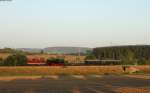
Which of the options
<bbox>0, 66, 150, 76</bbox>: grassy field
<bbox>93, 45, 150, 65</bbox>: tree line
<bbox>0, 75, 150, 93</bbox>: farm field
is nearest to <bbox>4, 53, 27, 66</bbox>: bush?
<bbox>0, 66, 150, 76</bbox>: grassy field

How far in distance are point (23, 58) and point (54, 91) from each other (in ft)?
156

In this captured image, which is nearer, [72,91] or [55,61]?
[72,91]

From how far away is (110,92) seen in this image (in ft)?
66.1

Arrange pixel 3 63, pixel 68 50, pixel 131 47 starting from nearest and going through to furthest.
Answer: pixel 3 63
pixel 131 47
pixel 68 50

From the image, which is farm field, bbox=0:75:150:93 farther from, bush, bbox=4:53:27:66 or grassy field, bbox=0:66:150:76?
bush, bbox=4:53:27:66

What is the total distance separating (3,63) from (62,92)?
46.3 metres

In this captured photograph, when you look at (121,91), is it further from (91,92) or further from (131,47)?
(131,47)

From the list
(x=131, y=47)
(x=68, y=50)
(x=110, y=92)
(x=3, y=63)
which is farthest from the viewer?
(x=68, y=50)

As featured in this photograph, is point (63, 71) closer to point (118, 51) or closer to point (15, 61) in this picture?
point (15, 61)

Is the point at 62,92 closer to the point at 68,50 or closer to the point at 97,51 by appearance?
the point at 97,51

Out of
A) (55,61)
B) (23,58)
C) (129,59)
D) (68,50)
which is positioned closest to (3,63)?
(23,58)

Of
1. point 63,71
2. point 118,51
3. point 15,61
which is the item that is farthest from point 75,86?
point 118,51

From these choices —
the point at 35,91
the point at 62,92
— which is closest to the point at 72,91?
the point at 62,92

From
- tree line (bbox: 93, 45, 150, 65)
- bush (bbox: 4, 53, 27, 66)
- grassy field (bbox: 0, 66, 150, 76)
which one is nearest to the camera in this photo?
grassy field (bbox: 0, 66, 150, 76)
